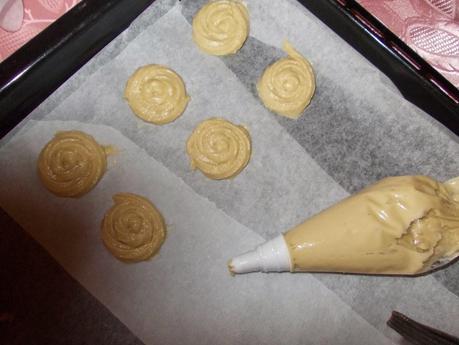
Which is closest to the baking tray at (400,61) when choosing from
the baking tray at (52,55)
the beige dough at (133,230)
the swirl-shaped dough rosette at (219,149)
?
the swirl-shaped dough rosette at (219,149)

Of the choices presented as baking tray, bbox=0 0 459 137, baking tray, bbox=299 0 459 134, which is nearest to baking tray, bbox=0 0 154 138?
baking tray, bbox=0 0 459 137

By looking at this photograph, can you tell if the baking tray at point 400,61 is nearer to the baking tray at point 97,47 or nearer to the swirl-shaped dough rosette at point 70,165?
the baking tray at point 97,47

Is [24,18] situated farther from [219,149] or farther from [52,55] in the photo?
[219,149]

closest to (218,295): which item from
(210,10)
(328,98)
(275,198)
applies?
(275,198)

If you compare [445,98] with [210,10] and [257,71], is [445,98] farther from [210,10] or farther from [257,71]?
[210,10]

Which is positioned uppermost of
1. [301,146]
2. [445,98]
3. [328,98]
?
[445,98]

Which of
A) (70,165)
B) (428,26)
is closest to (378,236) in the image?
(428,26)
